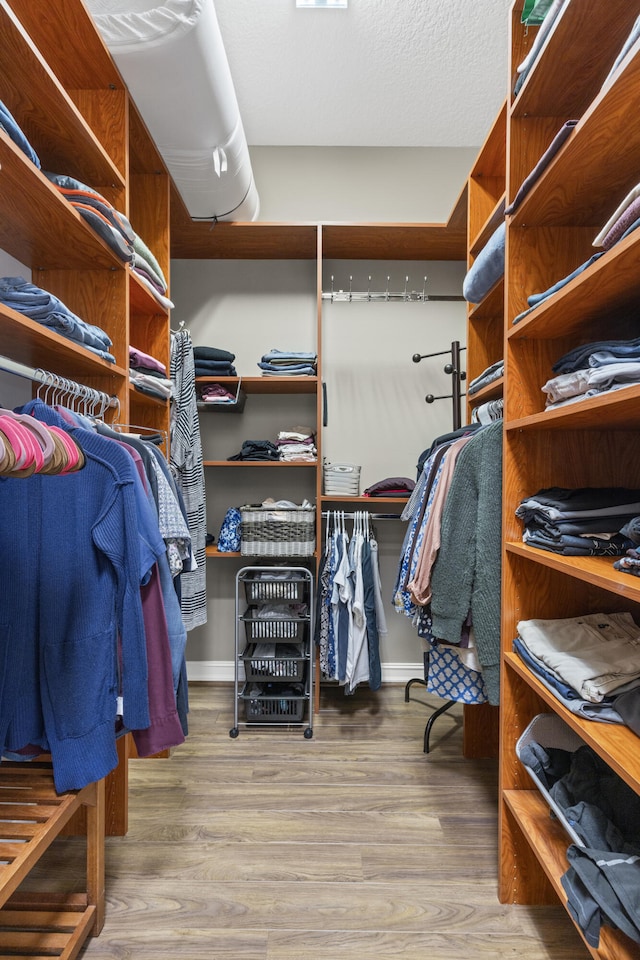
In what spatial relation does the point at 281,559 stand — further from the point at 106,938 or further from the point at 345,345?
the point at 106,938

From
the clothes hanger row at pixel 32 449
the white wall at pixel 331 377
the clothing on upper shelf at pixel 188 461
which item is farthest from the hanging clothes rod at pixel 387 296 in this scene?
the clothes hanger row at pixel 32 449

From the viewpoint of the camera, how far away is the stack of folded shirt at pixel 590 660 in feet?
3.26

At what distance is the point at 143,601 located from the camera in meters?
1.26

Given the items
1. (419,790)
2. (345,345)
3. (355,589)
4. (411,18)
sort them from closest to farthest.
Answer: (419,790)
(411,18)
(355,589)
(345,345)

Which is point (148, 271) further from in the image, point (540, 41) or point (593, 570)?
point (593, 570)

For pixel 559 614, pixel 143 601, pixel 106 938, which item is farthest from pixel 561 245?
pixel 106 938

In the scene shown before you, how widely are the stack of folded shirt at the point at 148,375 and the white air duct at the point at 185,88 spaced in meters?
0.81

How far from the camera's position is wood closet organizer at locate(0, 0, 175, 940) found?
108 centimetres

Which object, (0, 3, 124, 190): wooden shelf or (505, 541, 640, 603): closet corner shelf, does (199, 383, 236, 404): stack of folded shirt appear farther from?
(505, 541, 640, 603): closet corner shelf

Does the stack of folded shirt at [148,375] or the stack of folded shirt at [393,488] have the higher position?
the stack of folded shirt at [148,375]

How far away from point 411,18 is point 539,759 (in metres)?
2.76

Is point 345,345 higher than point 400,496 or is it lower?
higher

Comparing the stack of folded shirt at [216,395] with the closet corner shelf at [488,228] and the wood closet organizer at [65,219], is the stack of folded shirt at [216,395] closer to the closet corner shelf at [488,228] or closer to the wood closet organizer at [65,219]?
the wood closet organizer at [65,219]

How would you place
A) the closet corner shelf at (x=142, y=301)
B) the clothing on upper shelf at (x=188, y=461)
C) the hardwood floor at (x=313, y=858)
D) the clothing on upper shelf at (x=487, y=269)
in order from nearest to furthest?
the hardwood floor at (x=313, y=858) → the clothing on upper shelf at (x=487, y=269) → the closet corner shelf at (x=142, y=301) → the clothing on upper shelf at (x=188, y=461)
